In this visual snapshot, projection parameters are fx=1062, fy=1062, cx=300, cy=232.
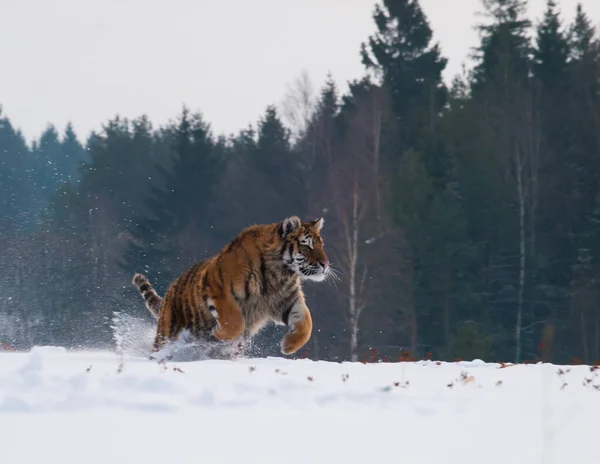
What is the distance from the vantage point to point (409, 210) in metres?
38.0

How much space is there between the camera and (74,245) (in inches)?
2000

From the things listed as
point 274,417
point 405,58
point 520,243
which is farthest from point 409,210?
point 274,417

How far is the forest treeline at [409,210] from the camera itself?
37.5 m

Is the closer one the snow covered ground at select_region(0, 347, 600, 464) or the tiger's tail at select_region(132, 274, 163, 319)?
the snow covered ground at select_region(0, 347, 600, 464)

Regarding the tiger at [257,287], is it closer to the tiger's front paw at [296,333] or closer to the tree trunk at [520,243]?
the tiger's front paw at [296,333]

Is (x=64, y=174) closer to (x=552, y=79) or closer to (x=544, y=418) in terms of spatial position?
(x=552, y=79)

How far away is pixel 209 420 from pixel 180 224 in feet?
145

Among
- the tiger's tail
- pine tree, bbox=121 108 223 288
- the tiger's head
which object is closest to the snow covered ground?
Answer: the tiger's head

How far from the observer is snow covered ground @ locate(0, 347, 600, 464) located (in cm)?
445

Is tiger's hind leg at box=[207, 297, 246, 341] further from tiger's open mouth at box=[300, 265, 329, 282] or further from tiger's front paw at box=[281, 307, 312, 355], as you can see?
tiger's open mouth at box=[300, 265, 329, 282]

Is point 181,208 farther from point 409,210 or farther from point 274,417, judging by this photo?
point 274,417

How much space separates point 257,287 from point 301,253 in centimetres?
53

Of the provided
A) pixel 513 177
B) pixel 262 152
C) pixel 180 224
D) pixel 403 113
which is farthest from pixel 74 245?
pixel 513 177

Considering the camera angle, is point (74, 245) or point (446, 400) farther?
point (74, 245)
